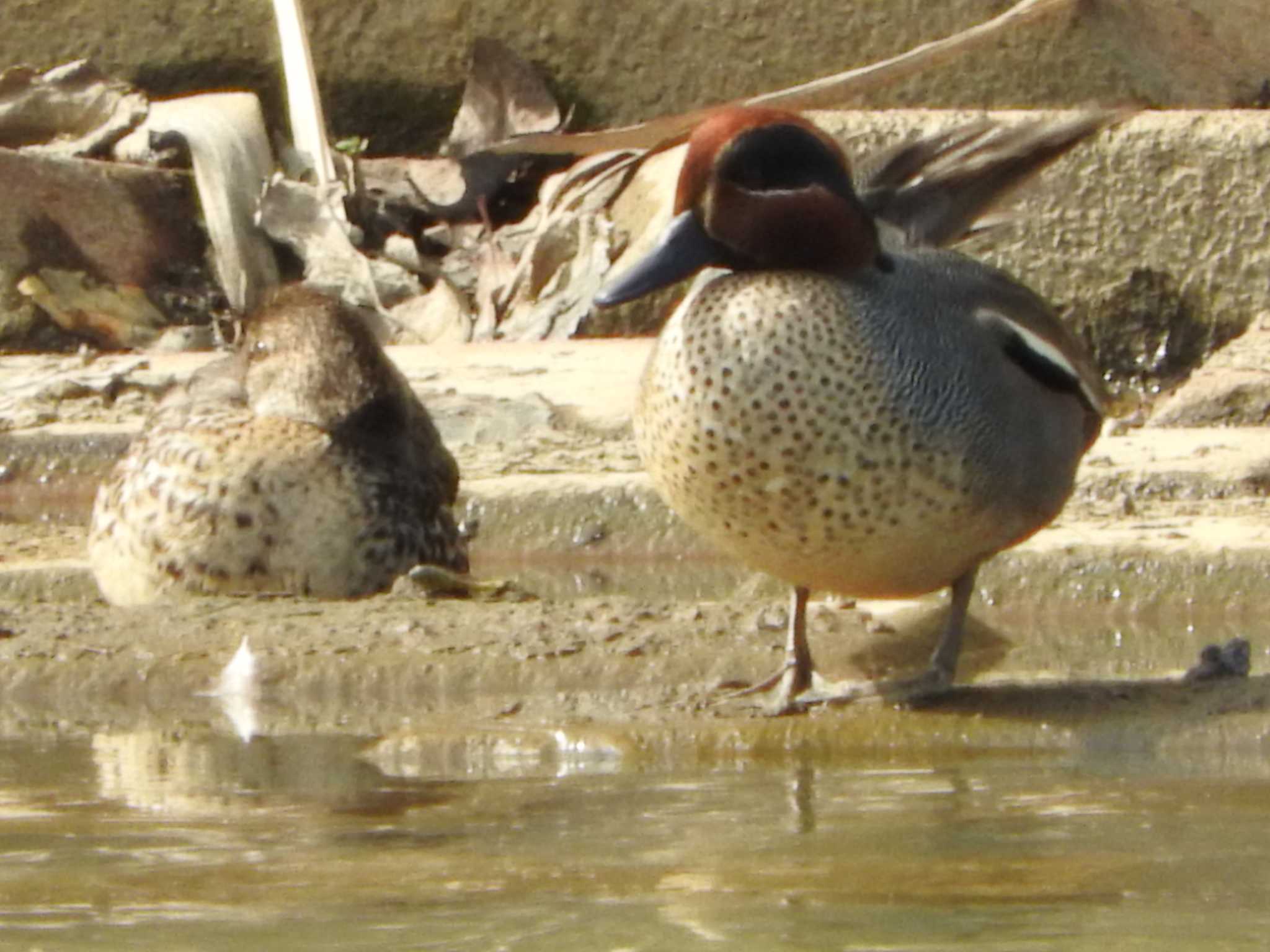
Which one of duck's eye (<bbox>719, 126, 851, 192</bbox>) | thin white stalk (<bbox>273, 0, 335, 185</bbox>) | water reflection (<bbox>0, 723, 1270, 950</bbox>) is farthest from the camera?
thin white stalk (<bbox>273, 0, 335, 185</bbox>)

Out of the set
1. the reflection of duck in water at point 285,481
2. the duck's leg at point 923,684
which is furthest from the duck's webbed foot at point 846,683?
the reflection of duck in water at point 285,481

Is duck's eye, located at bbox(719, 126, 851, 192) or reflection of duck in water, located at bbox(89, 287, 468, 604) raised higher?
duck's eye, located at bbox(719, 126, 851, 192)

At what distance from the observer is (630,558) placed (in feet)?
16.6

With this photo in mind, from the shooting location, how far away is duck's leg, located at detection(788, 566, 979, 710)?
10.9 feet

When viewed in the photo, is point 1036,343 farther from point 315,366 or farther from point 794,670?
point 315,366

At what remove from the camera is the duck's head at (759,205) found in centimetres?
323

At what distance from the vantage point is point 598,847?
249cm

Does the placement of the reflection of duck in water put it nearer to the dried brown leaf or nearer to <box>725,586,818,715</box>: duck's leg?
<box>725,586,818,715</box>: duck's leg

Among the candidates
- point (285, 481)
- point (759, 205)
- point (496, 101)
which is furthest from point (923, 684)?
point (496, 101)

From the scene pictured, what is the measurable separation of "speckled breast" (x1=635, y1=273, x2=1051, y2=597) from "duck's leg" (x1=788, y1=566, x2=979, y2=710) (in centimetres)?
18

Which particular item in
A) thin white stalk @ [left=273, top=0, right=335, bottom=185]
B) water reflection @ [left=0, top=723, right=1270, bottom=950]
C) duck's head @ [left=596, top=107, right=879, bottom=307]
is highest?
thin white stalk @ [left=273, top=0, right=335, bottom=185]

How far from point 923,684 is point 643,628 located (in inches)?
21.3

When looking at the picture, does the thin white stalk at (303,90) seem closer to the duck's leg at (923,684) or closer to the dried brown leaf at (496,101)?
the dried brown leaf at (496,101)

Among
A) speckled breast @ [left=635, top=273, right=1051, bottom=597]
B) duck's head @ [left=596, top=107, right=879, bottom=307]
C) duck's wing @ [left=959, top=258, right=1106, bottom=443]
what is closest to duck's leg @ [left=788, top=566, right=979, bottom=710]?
speckled breast @ [left=635, top=273, right=1051, bottom=597]
